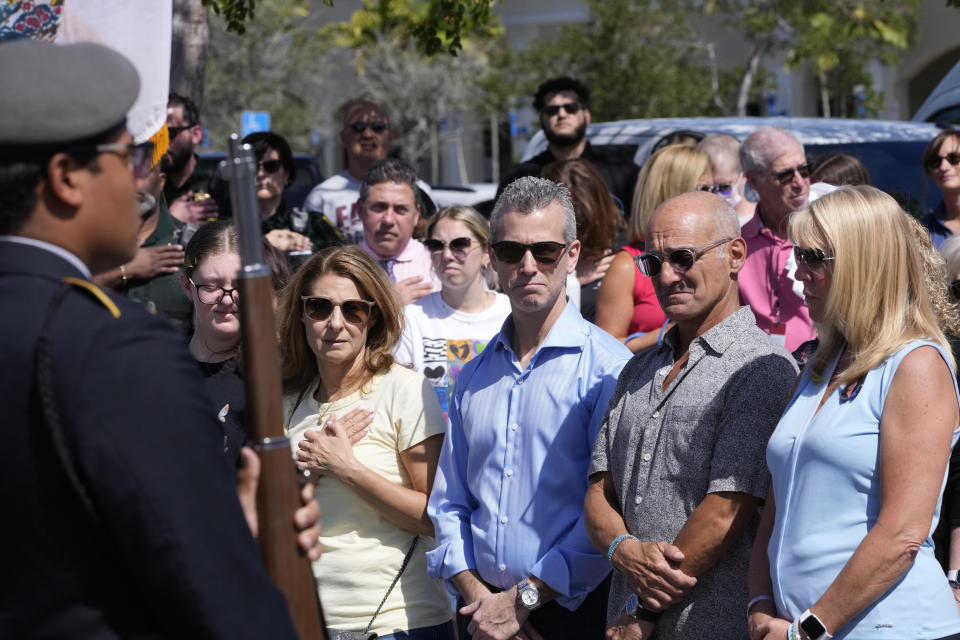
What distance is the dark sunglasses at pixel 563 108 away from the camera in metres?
7.30

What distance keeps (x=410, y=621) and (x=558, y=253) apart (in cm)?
129

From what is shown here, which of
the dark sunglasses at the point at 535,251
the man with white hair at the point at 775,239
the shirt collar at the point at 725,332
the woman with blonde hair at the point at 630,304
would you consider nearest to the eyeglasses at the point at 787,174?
the man with white hair at the point at 775,239

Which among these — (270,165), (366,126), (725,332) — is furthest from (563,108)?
(725,332)

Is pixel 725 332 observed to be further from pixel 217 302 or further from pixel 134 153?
pixel 134 153

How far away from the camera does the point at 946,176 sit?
6.25 m

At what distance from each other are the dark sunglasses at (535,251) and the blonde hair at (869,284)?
966 mm

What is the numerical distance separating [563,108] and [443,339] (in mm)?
2772

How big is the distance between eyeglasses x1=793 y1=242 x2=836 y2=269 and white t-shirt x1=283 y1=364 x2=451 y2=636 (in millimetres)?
1375

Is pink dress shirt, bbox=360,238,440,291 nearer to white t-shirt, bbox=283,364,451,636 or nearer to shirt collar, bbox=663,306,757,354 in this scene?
white t-shirt, bbox=283,364,451,636

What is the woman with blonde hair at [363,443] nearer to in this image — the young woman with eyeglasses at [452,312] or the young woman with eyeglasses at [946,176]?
the young woman with eyeglasses at [452,312]

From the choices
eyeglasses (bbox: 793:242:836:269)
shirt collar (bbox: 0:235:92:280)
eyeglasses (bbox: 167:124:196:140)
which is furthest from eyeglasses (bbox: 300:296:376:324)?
eyeglasses (bbox: 167:124:196:140)

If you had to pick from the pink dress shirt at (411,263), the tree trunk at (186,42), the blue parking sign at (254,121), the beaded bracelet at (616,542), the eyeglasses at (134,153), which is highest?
the tree trunk at (186,42)

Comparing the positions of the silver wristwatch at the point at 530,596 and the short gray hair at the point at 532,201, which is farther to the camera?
the short gray hair at the point at 532,201

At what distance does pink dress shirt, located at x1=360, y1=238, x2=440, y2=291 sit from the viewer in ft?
19.8
